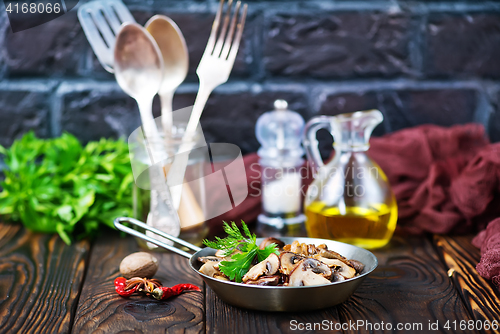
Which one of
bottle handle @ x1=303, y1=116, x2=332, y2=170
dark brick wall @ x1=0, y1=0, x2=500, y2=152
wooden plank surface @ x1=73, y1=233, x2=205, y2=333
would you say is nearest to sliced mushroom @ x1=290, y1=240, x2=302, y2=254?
wooden plank surface @ x1=73, y1=233, x2=205, y2=333

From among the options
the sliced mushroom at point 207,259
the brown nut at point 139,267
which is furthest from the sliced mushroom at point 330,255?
the brown nut at point 139,267

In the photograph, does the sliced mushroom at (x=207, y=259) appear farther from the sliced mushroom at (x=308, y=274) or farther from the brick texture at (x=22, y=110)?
the brick texture at (x=22, y=110)

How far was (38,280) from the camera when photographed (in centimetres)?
77

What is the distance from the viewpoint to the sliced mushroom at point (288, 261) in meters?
0.62

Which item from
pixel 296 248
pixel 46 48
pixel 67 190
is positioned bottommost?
pixel 67 190

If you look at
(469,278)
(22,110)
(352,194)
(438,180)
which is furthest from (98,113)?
(469,278)

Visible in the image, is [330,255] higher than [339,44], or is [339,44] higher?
[339,44]

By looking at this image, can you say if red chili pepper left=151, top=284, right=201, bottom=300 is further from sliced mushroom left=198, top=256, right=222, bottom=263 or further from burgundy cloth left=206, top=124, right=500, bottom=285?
burgundy cloth left=206, top=124, right=500, bottom=285

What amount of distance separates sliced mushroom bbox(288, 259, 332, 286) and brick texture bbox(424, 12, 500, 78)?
31.0 inches

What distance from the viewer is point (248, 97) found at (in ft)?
4.05

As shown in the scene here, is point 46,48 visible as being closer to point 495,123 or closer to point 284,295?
point 284,295

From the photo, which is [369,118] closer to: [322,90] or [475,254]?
[475,254]

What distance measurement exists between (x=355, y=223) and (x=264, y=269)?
0.28 m
